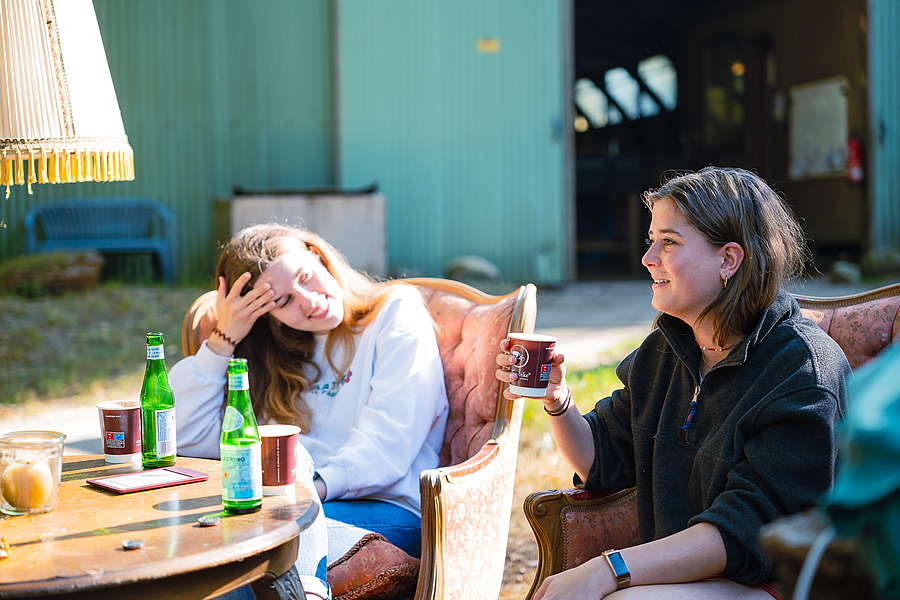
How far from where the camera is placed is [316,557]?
66.0 inches

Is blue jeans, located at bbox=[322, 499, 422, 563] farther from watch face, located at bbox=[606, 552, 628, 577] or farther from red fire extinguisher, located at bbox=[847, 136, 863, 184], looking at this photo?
red fire extinguisher, located at bbox=[847, 136, 863, 184]

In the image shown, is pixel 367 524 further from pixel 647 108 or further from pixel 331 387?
pixel 647 108

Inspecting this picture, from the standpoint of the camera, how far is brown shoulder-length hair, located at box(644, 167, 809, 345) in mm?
1639

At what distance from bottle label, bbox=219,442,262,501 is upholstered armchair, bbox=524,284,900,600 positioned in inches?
29.7

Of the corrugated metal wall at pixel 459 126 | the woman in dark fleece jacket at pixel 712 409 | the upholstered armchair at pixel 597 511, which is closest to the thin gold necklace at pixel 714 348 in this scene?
the woman in dark fleece jacket at pixel 712 409

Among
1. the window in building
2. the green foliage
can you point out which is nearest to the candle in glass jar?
the green foliage

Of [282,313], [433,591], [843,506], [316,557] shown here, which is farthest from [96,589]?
[282,313]

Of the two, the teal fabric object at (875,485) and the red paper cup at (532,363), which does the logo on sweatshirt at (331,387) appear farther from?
the teal fabric object at (875,485)

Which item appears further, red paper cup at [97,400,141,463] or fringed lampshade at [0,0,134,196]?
red paper cup at [97,400,141,463]

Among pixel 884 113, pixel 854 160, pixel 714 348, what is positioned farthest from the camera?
pixel 854 160

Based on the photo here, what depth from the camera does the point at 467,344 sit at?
7.99 feet

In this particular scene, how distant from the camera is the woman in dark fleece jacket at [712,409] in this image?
1.47 m

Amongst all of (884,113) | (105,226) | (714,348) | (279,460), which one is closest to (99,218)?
(105,226)

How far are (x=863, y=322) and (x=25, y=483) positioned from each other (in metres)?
1.98
